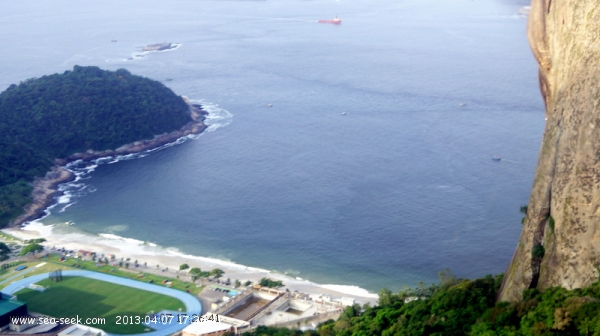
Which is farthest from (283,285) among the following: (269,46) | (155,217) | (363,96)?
(269,46)

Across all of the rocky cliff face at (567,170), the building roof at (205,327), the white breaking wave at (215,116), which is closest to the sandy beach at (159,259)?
the building roof at (205,327)

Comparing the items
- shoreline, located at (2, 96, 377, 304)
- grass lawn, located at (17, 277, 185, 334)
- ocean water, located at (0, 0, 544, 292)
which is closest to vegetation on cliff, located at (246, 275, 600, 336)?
grass lawn, located at (17, 277, 185, 334)

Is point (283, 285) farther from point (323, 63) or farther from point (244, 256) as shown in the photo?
point (323, 63)

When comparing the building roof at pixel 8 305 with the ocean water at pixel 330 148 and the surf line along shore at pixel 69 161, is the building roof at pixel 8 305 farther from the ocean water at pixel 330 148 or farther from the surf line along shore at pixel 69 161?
the surf line along shore at pixel 69 161

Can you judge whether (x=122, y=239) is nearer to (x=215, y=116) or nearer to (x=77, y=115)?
(x=77, y=115)

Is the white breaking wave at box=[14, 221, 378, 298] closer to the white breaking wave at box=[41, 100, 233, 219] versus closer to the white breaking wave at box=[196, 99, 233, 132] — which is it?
the white breaking wave at box=[41, 100, 233, 219]

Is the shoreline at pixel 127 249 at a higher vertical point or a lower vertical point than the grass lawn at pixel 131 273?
lower
